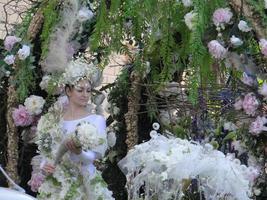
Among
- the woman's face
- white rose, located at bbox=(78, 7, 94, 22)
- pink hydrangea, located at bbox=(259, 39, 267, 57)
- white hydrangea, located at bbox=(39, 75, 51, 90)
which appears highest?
white rose, located at bbox=(78, 7, 94, 22)

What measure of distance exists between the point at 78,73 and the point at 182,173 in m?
1.40

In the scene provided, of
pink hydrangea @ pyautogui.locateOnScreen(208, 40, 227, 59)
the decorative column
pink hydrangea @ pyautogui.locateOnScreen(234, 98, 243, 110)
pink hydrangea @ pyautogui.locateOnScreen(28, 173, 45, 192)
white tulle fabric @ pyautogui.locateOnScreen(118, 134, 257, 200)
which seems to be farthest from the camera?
the decorative column

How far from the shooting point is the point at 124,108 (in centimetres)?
483

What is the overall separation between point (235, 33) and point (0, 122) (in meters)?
2.06

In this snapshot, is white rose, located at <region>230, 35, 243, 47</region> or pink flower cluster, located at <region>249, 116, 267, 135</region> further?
pink flower cluster, located at <region>249, 116, 267, 135</region>

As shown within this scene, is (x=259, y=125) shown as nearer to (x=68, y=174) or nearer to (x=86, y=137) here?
(x=86, y=137)

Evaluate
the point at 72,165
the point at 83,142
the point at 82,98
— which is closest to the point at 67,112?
the point at 82,98

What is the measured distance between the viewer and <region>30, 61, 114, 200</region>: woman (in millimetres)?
3611

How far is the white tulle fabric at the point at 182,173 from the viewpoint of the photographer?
8.83 feet

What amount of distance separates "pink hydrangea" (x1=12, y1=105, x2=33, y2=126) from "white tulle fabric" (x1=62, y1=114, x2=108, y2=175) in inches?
23.8

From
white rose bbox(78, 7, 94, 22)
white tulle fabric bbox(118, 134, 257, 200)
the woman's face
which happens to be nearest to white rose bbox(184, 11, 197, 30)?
white tulle fabric bbox(118, 134, 257, 200)

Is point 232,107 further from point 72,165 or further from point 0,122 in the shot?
point 0,122

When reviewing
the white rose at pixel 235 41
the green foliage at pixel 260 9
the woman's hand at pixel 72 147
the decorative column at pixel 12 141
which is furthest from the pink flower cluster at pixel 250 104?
the decorative column at pixel 12 141

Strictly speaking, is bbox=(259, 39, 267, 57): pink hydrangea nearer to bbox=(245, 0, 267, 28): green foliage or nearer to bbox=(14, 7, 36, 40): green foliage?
bbox=(245, 0, 267, 28): green foliage
